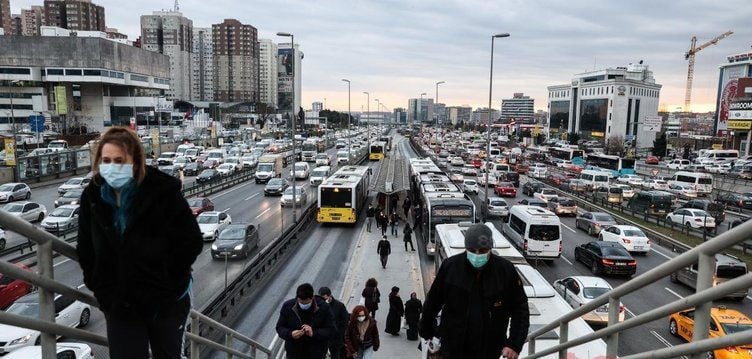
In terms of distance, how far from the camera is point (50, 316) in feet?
9.55

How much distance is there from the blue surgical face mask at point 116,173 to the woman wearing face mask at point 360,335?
743 cm

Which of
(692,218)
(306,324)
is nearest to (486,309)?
(306,324)

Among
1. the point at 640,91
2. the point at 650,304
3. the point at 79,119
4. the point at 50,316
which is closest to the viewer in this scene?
the point at 50,316

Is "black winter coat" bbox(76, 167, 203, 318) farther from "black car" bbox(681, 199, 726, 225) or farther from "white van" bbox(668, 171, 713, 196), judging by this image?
"white van" bbox(668, 171, 713, 196)

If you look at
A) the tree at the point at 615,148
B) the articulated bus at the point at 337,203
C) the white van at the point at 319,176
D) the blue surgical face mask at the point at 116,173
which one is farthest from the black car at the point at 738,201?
the tree at the point at 615,148

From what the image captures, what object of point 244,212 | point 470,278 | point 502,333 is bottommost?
point 244,212

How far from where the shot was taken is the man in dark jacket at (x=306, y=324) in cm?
695

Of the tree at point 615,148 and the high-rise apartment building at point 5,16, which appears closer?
the tree at point 615,148

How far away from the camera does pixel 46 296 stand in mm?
2877

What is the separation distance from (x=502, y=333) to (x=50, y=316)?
118 inches

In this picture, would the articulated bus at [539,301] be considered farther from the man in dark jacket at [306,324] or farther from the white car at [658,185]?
the white car at [658,185]

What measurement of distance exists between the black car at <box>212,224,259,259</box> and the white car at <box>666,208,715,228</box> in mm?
26242

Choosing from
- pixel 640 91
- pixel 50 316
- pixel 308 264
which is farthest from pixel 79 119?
pixel 640 91

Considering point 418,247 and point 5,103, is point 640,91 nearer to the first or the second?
point 418,247
